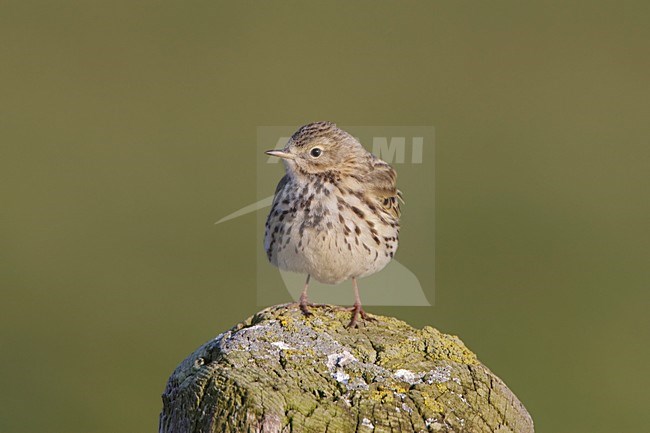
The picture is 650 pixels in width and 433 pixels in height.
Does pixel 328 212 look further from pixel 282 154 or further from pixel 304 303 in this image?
pixel 304 303

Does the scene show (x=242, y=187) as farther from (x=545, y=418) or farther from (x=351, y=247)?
Answer: (x=351, y=247)

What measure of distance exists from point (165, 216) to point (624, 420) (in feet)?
26.0

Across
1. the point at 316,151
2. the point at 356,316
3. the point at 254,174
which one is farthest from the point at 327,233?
the point at 254,174

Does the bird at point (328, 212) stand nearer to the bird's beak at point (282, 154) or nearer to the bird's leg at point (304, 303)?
the bird's beak at point (282, 154)

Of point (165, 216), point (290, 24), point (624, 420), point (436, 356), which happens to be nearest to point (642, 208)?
point (624, 420)

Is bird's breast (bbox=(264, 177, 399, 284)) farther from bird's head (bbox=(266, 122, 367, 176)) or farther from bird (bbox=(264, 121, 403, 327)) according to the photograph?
bird's head (bbox=(266, 122, 367, 176))

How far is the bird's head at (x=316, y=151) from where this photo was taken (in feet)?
24.5

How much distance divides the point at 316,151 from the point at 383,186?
1.87ft

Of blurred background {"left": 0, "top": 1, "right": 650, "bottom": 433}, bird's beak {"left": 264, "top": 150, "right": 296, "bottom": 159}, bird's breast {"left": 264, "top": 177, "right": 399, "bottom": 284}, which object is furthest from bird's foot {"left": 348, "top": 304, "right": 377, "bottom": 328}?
blurred background {"left": 0, "top": 1, "right": 650, "bottom": 433}

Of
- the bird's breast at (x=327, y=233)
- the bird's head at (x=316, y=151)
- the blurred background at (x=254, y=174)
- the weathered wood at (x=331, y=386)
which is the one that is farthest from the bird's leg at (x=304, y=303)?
the blurred background at (x=254, y=174)

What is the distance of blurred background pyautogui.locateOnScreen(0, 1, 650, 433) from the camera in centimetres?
1527

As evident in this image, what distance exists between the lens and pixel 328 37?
27156 millimetres

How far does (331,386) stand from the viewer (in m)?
4.85

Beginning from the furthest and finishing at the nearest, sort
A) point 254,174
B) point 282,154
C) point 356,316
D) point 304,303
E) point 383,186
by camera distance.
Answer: point 254,174 → point 383,186 → point 282,154 → point 304,303 → point 356,316
